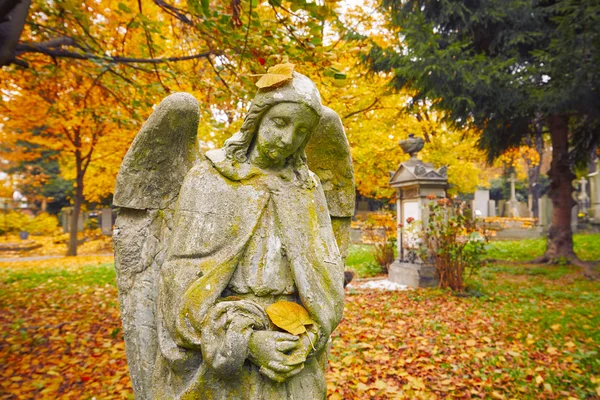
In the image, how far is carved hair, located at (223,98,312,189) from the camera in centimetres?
156

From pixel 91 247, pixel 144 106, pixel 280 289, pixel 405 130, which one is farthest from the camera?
pixel 91 247

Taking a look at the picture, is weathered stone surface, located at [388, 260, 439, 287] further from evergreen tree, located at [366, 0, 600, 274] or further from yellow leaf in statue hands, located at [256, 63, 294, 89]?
yellow leaf in statue hands, located at [256, 63, 294, 89]

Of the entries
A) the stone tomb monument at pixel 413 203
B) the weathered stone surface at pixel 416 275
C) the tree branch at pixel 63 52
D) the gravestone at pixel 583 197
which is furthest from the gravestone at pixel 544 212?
the tree branch at pixel 63 52

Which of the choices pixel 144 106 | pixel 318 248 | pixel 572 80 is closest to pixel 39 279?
pixel 144 106

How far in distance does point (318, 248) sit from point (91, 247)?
18301 millimetres

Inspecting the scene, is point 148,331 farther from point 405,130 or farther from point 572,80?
point 405,130

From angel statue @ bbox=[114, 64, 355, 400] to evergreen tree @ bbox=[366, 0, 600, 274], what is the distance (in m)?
7.91

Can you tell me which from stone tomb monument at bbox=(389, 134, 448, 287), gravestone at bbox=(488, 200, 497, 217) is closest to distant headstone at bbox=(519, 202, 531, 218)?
gravestone at bbox=(488, 200, 497, 217)

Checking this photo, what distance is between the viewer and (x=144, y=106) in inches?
220

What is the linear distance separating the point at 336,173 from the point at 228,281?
85cm

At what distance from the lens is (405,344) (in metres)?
4.97

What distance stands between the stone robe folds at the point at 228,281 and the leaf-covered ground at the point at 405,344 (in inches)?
102

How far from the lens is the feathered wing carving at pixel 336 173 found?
199 cm

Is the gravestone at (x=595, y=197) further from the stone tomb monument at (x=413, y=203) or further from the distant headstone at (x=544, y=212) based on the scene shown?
the stone tomb monument at (x=413, y=203)
